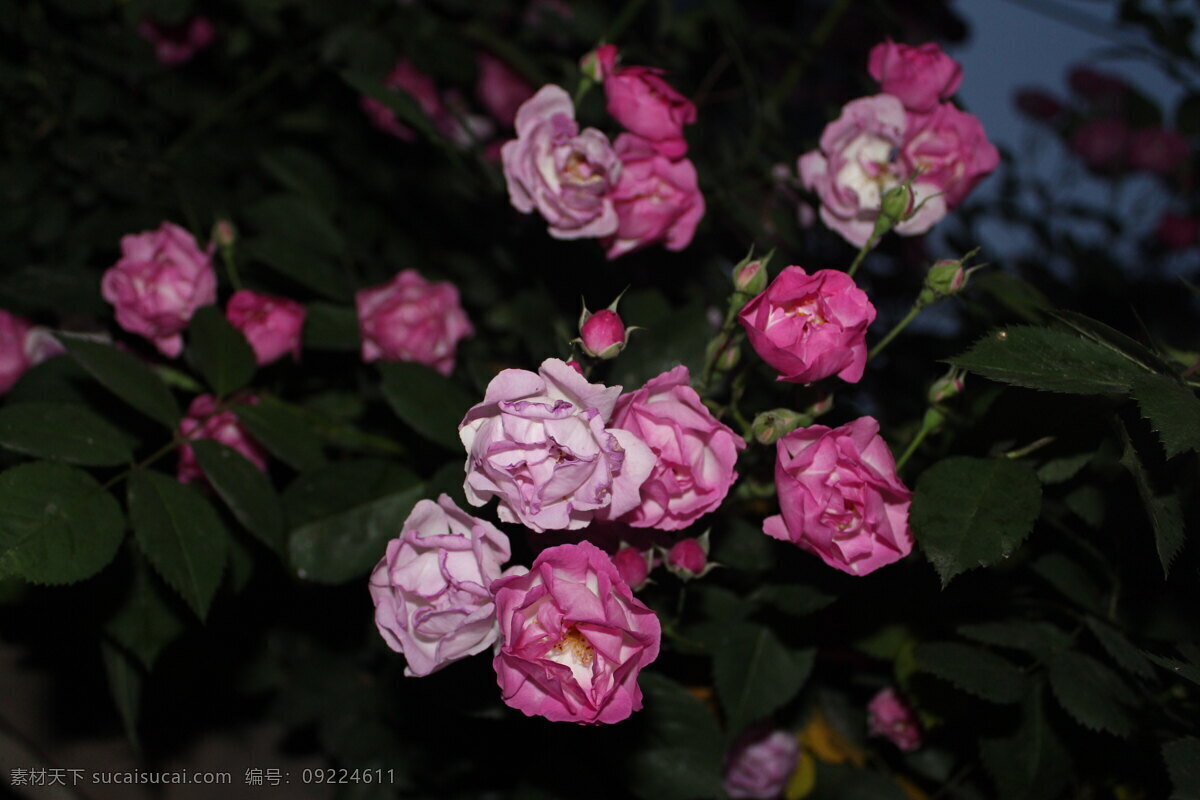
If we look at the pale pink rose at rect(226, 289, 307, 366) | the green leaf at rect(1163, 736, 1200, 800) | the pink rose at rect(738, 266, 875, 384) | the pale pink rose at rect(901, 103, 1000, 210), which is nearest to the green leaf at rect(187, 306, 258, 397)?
the pale pink rose at rect(226, 289, 307, 366)

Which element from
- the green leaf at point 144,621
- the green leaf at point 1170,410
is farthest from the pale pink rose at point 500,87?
the green leaf at point 1170,410

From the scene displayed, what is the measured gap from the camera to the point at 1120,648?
52 cm

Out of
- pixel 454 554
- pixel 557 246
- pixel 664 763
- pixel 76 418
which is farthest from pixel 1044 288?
pixel 76 418

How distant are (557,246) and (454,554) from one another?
392 mm

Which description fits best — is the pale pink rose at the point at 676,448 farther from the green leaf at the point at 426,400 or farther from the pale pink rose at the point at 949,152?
the pale pink rose at the point at 949,152

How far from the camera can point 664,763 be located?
23.9 inches

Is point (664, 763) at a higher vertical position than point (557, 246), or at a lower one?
lower

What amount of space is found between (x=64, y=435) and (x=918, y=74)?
1.92ft

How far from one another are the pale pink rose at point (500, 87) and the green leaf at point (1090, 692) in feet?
3.06

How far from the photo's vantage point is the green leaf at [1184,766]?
441mm

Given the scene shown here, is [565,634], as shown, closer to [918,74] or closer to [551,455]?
[551,455]

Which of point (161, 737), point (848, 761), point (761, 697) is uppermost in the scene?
point (761, 697)

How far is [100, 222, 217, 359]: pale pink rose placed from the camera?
619 millimetres

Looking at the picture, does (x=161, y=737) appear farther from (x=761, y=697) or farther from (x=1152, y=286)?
(x=1152, y=286)
